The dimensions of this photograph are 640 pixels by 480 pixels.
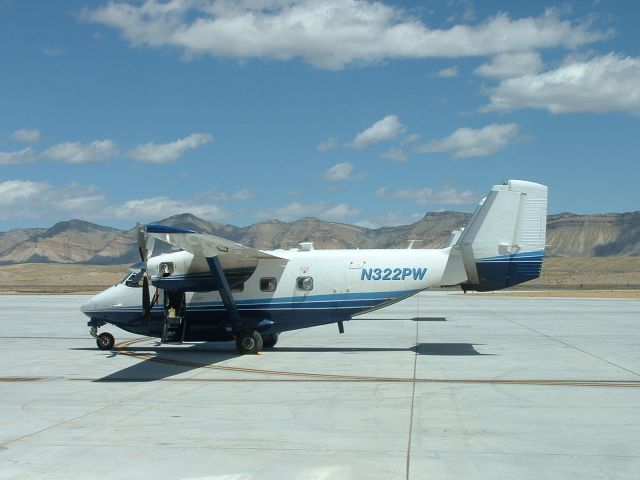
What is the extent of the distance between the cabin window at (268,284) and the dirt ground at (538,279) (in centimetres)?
6263

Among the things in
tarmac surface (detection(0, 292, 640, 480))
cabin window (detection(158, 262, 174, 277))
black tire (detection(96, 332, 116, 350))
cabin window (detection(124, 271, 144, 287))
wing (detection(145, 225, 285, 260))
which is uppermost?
wing (detection(145, 225, 285, 260))

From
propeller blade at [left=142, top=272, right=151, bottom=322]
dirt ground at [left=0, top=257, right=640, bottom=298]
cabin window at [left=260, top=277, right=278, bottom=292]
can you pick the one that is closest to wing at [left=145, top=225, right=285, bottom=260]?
cabin window at [left=260, top=277, right=278, bottom=292]

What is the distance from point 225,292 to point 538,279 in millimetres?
117909

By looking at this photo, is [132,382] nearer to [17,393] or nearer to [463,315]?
[17,393]

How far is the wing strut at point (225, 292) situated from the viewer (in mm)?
21312

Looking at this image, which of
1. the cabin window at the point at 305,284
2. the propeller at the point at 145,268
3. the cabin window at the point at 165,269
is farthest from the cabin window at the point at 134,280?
the cabin window at the point at 305,284

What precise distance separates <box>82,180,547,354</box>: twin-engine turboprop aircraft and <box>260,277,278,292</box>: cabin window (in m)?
0.03

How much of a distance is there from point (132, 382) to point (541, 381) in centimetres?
934

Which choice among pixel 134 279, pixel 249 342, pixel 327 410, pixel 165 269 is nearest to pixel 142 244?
pixel 165 269

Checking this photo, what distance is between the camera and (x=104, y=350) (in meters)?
23.6

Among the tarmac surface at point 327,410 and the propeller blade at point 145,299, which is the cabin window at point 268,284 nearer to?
the tarmac surface at point 327,410

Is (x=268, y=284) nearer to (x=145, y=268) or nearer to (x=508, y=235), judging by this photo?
(x=145, y=268)

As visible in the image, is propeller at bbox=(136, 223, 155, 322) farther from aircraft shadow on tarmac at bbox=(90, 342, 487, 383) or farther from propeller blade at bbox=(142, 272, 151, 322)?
aircraft shadow on tarmac at bbox=(90, 342, 487, 383)

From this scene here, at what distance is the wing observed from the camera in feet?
58.3
